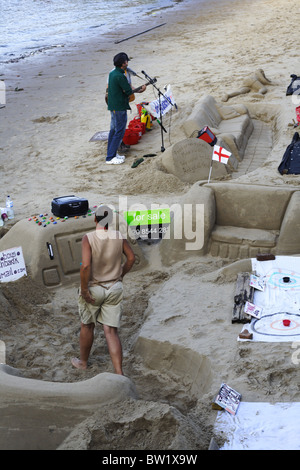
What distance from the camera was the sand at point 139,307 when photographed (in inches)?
163

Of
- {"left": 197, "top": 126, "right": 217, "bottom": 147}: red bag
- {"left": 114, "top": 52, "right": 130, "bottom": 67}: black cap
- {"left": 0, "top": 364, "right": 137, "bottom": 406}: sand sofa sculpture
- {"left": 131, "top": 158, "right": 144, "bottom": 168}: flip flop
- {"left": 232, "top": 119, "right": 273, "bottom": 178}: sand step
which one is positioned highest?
{"left": 114, "top": 52, "right": 130, "bottom": 67}: black cap

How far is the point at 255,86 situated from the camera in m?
13.5

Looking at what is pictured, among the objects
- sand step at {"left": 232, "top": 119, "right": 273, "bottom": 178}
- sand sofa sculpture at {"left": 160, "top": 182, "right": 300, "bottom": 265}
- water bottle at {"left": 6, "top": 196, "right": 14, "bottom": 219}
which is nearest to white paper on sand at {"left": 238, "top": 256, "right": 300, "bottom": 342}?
sand sofa sculpture at {"left": 160, "top": 182, "right": 300, "bottom": 265}

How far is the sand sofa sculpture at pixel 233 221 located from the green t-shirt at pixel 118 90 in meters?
3.23

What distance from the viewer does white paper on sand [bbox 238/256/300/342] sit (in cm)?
535

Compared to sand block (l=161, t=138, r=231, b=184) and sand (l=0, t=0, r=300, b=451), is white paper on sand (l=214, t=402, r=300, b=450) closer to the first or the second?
sand (l=0, t=0, r=300, b=451)

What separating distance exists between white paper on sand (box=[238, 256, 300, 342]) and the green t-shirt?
452cm

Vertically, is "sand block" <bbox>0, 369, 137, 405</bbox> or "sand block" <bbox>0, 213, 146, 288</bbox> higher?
"sand block" <bbox>0, 369, 137, 405</bbox>

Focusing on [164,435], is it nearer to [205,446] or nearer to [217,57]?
[205,446]

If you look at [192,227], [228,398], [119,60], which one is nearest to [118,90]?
[119,60]

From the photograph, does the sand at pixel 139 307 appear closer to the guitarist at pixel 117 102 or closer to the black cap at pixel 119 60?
the guitarist at pixel 117 102

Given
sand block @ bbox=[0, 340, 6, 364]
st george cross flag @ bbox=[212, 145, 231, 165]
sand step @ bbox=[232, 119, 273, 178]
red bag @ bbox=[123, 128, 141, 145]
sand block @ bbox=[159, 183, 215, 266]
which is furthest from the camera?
red bag @ bbox=[123, 128, 141, 145]
